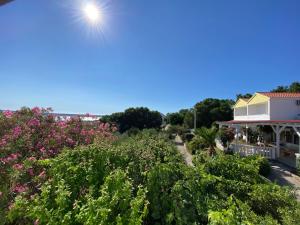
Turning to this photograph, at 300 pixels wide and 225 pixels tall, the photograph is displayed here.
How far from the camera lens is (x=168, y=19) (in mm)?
10133

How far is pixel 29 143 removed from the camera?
5.96m

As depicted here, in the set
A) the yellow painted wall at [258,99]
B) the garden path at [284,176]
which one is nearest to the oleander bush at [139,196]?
the garden path at [284,176]

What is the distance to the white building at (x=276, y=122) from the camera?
17703 mm

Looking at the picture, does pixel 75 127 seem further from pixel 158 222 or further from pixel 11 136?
pixel 158 222

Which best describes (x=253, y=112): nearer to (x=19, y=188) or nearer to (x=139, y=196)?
(x=139, y=196)

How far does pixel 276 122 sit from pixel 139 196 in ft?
55.0

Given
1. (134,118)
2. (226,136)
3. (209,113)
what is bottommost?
(226,136)

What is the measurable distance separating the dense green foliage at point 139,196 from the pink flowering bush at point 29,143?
40 centimetres

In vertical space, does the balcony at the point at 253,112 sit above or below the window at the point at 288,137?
above

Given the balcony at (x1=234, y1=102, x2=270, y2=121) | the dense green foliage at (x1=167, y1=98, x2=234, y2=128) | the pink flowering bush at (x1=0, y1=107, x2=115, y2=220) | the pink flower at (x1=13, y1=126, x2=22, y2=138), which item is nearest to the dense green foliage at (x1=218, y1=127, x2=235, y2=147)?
the balcony at (x1=234, y1=102, x2=270, y2=121)

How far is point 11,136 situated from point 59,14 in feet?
12.1

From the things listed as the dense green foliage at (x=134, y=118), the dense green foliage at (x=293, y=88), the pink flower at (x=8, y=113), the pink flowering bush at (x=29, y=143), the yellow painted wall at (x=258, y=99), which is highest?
the dense green foliage at (x=293, y=88)

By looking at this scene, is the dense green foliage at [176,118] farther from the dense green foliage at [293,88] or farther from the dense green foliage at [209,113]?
the dense green foliage at [293,88]

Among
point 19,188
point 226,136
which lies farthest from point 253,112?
point 19,188
